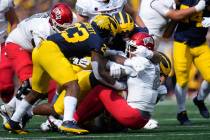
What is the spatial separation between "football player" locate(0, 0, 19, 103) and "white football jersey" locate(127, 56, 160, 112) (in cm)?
212

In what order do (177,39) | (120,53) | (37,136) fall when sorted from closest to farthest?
(37,136) < (120,53) < (177,39)

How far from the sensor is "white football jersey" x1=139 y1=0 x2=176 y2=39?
9.43 metres

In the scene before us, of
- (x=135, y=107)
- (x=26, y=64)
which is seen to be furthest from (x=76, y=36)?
(x=26, y=64)

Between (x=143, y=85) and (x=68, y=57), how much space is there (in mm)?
712

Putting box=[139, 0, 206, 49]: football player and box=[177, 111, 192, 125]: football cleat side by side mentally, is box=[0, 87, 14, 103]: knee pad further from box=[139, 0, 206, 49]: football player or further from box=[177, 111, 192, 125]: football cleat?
box=[177, 111, 192, 125]: football cleat

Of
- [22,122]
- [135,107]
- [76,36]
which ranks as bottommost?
[22,122]

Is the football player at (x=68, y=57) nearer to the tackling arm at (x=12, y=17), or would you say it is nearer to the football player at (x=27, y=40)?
the football player at (x=27, y=40)

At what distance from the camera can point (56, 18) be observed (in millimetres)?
8172

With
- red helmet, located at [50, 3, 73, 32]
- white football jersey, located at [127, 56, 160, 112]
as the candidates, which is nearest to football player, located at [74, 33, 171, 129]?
white football jersey, located at [127, 56, 160, 112]

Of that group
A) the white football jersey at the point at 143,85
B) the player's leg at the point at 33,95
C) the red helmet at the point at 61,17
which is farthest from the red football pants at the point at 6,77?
the white football jersey at the point at 143,85

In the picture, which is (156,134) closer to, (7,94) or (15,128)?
(15,128)

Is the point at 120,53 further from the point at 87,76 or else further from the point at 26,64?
the point at 26,64

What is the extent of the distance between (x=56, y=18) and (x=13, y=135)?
1286 millimetres

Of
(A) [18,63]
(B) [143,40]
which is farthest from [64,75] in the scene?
(A) [18,63]
